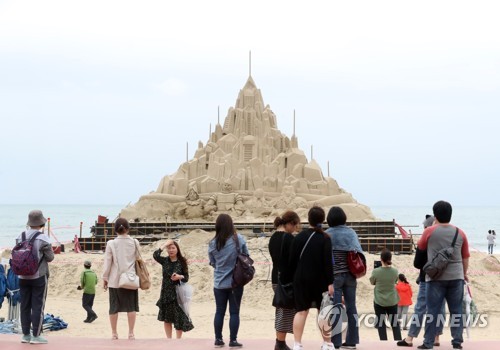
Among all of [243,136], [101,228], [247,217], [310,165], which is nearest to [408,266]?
[247,217]

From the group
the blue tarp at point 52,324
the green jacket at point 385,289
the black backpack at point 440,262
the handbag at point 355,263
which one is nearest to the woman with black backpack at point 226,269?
the handbag at point 355,263

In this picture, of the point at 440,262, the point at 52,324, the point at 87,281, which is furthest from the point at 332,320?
the point at 87,281

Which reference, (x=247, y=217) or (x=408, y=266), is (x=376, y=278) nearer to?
(x=408, y=266)

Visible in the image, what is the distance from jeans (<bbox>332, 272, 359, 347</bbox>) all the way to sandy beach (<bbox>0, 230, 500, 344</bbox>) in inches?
182

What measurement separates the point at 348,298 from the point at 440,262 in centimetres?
88

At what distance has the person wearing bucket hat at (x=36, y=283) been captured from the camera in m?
6.54

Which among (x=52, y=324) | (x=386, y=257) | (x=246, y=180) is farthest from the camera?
(x=246, y=180)

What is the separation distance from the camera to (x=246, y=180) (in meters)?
26.9

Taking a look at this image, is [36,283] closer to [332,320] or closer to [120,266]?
[120,266]

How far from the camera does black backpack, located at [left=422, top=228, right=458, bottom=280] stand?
5.98 m

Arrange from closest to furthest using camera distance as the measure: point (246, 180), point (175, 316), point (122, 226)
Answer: point (122, 226) < point (175, 316) < point (246, 180)

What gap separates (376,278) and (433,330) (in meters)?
1.58

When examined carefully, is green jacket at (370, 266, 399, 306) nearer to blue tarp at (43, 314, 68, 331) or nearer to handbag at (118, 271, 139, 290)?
handbag at (118, 271, 139, 290)

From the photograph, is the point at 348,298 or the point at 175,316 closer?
the point at 348,298
